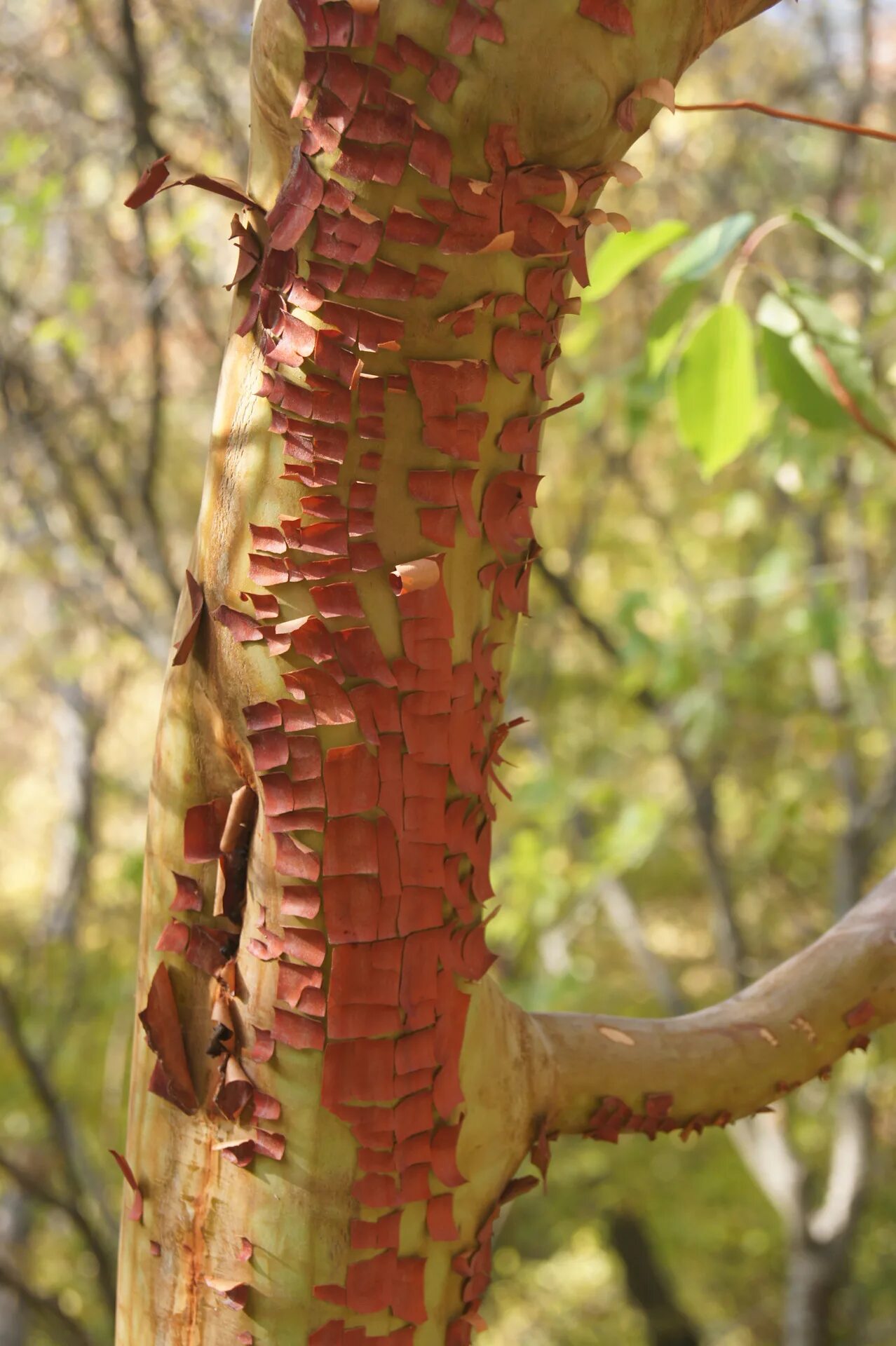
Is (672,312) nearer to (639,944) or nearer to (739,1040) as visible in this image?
(739,1040)

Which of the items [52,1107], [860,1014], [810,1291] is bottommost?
[810,1291]

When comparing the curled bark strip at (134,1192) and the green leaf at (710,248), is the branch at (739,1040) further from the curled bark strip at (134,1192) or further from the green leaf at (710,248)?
the green leaf at (710,248)

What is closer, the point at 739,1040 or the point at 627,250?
the point at 739,1040

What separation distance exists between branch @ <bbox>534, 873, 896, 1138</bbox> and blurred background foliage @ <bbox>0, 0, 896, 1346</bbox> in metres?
0.34

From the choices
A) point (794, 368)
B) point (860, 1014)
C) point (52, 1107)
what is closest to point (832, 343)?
point (794, 368)

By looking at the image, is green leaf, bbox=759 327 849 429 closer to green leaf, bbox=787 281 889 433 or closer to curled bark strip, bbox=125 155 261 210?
green leaf, bbox=787 281 889 433

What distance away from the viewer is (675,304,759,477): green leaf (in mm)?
856

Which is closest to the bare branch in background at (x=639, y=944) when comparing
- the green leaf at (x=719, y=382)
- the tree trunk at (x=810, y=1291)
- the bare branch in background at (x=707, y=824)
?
the bare branch in background at (x=707, y=824)

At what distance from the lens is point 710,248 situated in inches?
29.7

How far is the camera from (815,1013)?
0.59m

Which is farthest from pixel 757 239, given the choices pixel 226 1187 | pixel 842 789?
pixel 842 789

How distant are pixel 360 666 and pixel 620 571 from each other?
329 cm

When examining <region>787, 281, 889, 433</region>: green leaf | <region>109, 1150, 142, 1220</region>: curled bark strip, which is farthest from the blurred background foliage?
<region>109, 1150, 142, 1220</region>: curled bark strip

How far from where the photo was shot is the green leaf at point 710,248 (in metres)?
0.74
